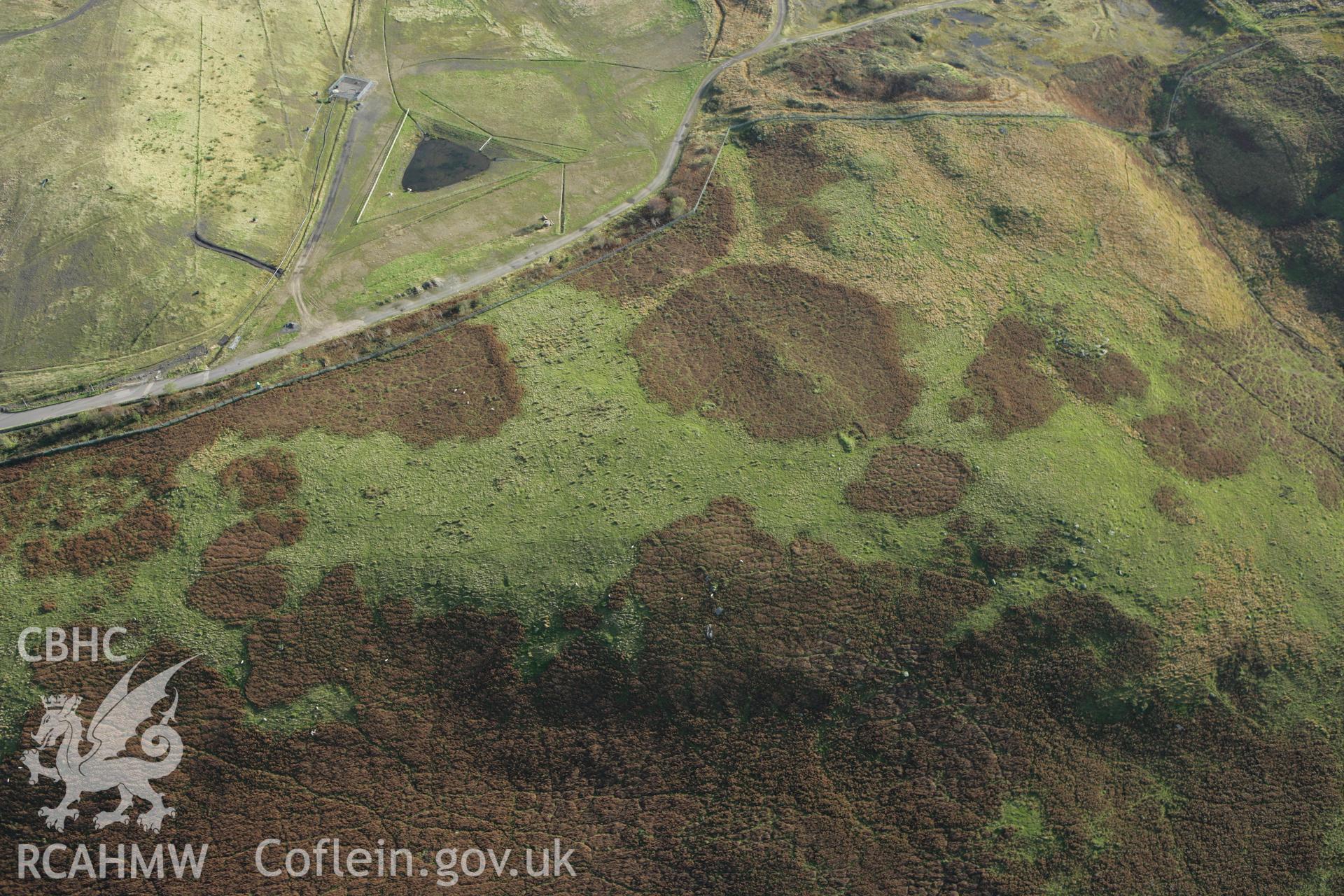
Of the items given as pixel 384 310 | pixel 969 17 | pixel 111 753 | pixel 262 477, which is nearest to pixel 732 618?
pixel 262 477

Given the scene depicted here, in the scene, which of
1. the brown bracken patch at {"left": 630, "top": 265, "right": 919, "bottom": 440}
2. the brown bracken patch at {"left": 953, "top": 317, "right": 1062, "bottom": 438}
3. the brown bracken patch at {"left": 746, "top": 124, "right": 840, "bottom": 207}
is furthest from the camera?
the brown bracken patch at {"left": 746, "top": 124, "right": 840, "bottom": 207}

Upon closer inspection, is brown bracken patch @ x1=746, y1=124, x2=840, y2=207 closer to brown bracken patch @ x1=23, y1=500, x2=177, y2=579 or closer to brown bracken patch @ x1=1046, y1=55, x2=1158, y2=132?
brown bracken patch @ x1=1046, y1=55, x2=1158, y2=132

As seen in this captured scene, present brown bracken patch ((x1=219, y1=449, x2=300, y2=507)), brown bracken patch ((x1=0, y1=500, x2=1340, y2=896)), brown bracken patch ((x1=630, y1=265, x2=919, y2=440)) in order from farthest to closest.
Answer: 1. brown bracken patch ((x1=630, y1=265, x2=919, y2=440))
2. brown bracken patch ((x1=219, y1=449, x2=300, y2=507))
3. brown bracken patch ((x1=0, y1=500, x2=1340, y2=896))

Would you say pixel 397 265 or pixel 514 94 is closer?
pixel 397 265

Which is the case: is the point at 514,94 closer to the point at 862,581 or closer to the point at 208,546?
the point at 208,546

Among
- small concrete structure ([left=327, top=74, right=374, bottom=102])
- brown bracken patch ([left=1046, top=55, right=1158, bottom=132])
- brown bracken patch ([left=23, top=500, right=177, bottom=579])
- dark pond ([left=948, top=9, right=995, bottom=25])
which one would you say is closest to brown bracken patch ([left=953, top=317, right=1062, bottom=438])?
brown bracken patch ([left=1046, top=55, right=1158, bottom=132])

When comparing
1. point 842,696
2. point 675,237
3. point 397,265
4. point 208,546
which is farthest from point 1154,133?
point 208,546
